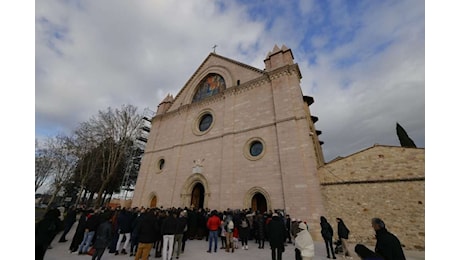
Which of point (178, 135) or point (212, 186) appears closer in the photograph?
point (212, 186)

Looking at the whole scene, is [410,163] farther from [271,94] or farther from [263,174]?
[271,94]

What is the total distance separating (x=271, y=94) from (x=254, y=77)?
2.68 metres

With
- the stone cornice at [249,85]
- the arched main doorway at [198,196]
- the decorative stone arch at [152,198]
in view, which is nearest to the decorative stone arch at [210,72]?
the stone cornice at [249,85]

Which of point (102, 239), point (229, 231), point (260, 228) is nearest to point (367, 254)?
point (229, 231)

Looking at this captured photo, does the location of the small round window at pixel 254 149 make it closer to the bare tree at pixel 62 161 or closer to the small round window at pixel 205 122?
the small round window at pixel 205 122

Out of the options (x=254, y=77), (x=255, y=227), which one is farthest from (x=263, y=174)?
(x=254, y=77)

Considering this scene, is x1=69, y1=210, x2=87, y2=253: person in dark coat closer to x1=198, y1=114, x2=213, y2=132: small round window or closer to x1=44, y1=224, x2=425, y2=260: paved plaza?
x1=44, y1=224, x2=425, y2=260: paved plaza

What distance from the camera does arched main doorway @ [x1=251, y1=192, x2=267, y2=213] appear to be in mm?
Answer: 12405

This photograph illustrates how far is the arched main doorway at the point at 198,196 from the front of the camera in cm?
1561

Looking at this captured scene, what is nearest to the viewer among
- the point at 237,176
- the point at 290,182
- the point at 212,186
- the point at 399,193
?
the point at 399,193

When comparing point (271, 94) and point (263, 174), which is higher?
point (271, 94)

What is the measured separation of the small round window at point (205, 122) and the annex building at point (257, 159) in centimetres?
11

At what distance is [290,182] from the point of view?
10992mm

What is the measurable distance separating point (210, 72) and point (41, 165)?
2037 cm
